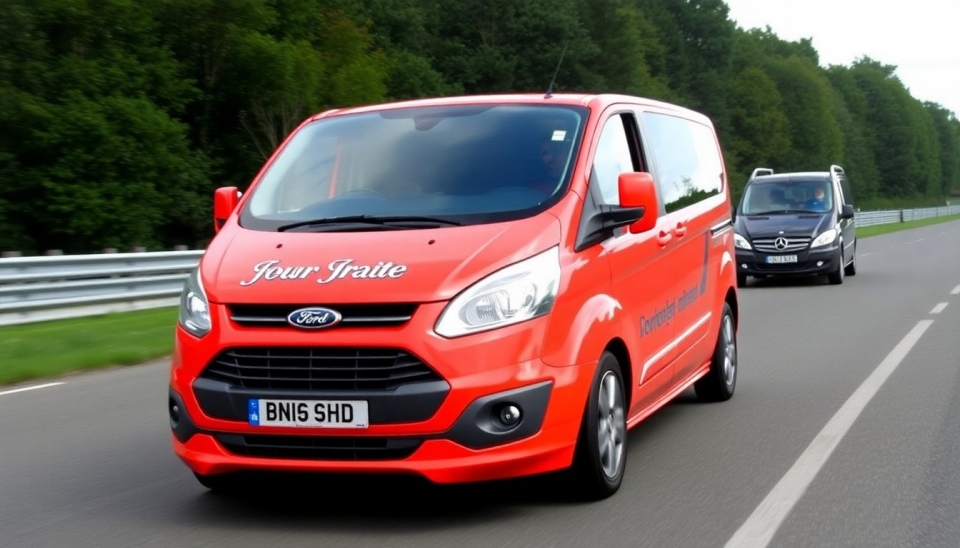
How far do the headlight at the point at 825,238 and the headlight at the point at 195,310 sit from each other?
17.5 m

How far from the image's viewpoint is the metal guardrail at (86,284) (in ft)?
53.8

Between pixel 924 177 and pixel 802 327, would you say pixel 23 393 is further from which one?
pixel 924 177

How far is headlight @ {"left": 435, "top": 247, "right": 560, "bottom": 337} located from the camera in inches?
215

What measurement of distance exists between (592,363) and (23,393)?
594 cm

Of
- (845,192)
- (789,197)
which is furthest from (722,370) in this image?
(845,192)

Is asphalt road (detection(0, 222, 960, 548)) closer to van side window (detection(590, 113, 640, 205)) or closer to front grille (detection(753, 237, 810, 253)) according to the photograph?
van side window (detection(590, 113, 640, 205))

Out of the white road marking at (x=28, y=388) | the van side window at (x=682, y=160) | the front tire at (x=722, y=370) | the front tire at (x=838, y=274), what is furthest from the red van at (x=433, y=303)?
the front tire at (x=838, y=274)

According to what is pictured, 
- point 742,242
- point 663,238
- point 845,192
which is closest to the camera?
point 663,238

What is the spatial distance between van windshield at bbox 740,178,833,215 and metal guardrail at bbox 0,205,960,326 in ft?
30.6

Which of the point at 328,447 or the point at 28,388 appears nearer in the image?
the point at 328,447

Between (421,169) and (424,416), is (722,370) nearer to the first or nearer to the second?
(421,169)

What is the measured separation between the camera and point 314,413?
540cm

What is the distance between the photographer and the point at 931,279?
23.1 meters

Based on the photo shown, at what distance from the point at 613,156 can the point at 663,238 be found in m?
0.64
